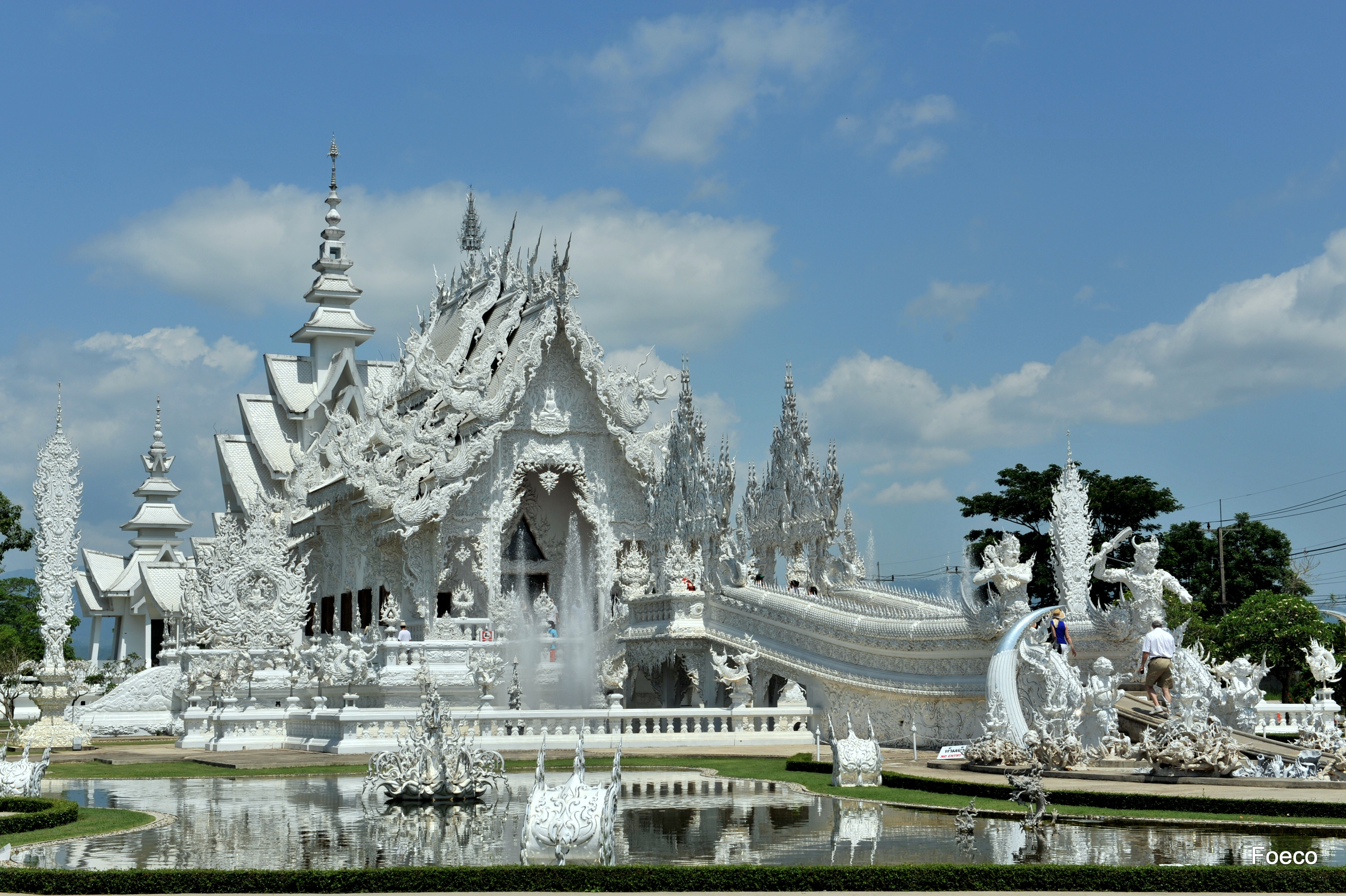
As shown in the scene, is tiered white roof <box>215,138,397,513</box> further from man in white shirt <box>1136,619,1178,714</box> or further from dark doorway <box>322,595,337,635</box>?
man in white shirt <box>1136,619,1178,714</box>

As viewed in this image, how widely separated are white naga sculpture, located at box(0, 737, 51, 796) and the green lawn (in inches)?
32.1

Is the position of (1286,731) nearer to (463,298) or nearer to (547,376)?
(547,376)

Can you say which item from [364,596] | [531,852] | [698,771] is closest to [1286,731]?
[698,771]

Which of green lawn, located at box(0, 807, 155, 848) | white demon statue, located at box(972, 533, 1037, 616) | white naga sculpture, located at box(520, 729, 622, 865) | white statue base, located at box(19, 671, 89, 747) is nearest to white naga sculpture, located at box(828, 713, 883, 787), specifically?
white demon statue, located at box(972, 533, 1037, 616)

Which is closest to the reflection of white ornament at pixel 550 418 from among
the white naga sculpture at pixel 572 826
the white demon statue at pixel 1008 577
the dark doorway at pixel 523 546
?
the dark doorway at pixel 523 546

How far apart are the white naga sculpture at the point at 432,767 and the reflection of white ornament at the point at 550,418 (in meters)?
15.5

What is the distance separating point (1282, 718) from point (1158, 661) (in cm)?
485

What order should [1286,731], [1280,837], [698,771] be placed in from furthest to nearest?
[1286,731], [698,771], [1280,837]

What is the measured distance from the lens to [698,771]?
16.8 metres

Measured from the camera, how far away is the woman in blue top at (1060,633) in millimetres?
17909

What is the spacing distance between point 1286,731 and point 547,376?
15.8 meters

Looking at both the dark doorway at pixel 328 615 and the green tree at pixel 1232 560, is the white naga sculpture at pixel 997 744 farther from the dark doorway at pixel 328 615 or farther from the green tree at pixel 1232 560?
the green tree at pixel 1232 560

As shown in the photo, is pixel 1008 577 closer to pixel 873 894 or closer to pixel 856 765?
pixel 856 765

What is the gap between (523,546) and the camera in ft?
103
